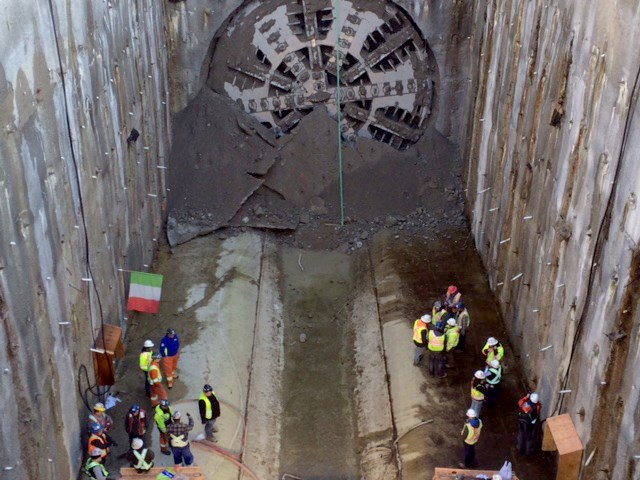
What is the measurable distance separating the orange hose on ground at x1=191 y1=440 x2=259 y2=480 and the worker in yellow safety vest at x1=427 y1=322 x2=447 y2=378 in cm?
301

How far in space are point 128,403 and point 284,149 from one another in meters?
6.80

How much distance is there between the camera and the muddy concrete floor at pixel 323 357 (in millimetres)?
10422

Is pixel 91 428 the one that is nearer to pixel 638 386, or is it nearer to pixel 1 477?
pixel 1 477

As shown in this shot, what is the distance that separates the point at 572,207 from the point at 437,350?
2.87 meters

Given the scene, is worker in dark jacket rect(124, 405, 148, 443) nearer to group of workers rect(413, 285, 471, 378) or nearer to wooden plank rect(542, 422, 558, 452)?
group of workers rect(413, 285, 471, 378)

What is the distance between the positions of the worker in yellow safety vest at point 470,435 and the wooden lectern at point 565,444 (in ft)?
2.75

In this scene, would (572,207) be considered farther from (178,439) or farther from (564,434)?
(178,439)

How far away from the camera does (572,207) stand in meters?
9.40

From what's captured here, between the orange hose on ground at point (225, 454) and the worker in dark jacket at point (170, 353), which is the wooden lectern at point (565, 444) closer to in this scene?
the orange hose on ground at point (225, 454)

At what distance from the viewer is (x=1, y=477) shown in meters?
7.03

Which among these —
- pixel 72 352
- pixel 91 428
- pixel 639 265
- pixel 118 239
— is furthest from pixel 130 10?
pixel 639 265

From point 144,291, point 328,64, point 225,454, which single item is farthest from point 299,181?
point 225,454

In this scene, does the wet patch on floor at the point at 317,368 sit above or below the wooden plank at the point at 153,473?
above

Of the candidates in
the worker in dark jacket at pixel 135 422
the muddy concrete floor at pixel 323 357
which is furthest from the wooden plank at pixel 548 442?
the worker in dark jacket at pixel 135 422
